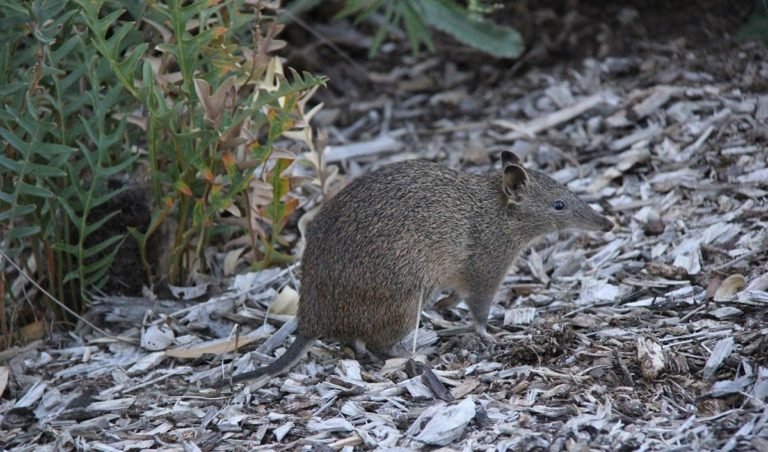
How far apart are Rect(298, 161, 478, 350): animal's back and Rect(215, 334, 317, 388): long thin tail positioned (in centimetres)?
5

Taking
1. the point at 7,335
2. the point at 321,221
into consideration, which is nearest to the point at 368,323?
the point at 321,221

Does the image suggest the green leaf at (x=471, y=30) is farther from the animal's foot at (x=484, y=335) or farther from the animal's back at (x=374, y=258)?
the animal's foot at (x=484, y=335)

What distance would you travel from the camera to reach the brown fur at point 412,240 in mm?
5168

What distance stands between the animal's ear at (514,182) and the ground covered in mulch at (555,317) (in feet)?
1.99

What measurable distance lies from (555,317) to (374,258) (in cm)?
105

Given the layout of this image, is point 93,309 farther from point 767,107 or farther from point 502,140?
point 767,107

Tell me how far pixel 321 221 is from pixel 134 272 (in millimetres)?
1391

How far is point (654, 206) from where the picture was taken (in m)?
6.54

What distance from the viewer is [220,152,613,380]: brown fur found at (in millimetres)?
5168

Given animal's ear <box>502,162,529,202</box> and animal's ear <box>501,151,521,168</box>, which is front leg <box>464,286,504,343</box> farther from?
animal's ear <box>501,151,521,168</box>

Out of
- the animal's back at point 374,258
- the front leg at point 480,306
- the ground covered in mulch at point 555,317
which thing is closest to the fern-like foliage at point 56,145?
the ground covered in mulch at point 555,317

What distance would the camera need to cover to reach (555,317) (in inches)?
215

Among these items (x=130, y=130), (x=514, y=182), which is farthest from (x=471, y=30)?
(x=130, y=130)

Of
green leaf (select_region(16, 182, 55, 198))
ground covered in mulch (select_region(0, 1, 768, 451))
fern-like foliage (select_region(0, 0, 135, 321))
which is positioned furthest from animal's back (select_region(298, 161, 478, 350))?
green leaf (select_region(16, 182, 55, 198))
